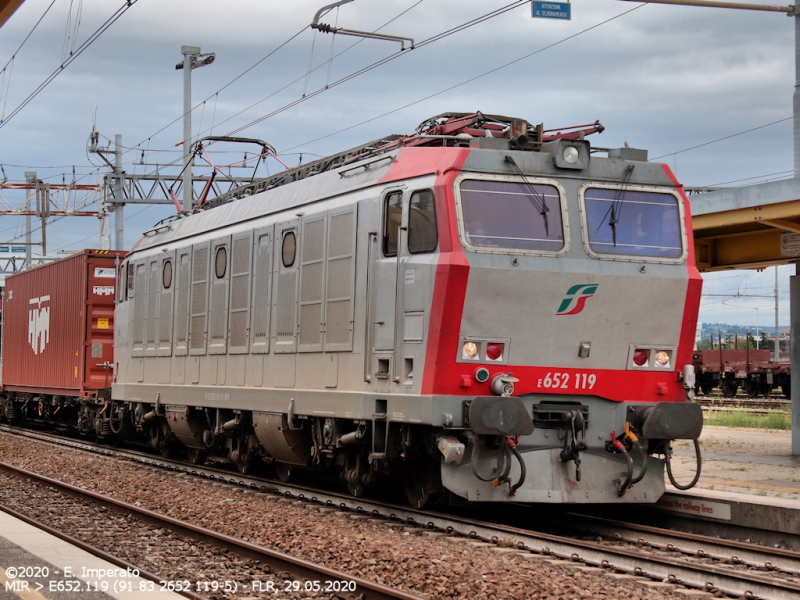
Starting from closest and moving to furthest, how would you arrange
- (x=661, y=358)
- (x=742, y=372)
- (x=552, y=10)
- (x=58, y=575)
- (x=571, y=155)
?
1. (x=58, y=575)
2. (x=571, y=155)
3. (x=661, y=358)
4. (x=552, y=10)
5. (x=742, y=372)

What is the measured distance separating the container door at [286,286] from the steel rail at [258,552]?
8.67ft

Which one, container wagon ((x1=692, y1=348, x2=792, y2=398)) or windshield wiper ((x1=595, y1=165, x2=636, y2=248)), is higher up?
windshield wiper ((x1=595, y1=165, x2=636, y2=248))

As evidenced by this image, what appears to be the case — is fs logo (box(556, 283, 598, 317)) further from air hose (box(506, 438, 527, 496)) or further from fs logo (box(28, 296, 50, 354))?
fs logo (box(28, 296, 50, 354))

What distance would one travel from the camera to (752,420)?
25.7m

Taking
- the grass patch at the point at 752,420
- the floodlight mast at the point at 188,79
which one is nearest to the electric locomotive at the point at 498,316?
the floodlight mast at the point at 188,79

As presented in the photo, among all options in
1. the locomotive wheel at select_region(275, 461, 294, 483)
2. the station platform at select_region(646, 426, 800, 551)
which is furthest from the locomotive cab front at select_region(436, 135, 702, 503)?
the locomotive wheel at select_region(275, 461, 294, 483)

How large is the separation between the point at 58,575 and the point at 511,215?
5.32 m

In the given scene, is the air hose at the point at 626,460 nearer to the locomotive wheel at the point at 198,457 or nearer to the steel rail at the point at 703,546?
the steel rail at the point at 703,546

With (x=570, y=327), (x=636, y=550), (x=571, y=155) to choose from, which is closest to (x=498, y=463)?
(x=636, y=550)

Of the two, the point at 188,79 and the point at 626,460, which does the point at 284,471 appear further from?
the point at 188,79

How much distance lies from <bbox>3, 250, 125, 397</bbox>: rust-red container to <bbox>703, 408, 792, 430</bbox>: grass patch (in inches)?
573

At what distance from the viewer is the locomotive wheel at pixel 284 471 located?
47.0 ft

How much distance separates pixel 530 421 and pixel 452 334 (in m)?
1.10

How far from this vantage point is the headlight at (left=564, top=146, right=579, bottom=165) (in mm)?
10641
